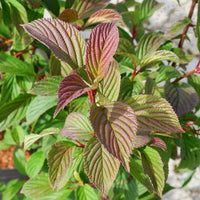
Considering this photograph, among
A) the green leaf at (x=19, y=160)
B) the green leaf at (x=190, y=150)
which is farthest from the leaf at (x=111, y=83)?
the green leaf at (x=19, y=160)

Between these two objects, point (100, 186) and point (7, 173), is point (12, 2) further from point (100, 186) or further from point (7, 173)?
point (7, 173)

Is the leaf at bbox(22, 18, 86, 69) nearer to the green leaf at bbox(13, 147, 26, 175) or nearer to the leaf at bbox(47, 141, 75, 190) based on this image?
the leaf at bbox(47, 141, 75, 190)

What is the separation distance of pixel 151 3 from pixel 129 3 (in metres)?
0.13

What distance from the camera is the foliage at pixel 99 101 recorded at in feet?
1.39

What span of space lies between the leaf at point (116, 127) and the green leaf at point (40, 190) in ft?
1.42

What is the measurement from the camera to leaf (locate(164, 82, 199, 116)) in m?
0.67

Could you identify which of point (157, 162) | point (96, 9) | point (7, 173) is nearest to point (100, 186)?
point (157, 162)

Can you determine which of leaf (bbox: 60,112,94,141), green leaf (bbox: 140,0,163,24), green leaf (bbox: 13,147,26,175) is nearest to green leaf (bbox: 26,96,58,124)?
leaf (bbox: 60,112,94,141)

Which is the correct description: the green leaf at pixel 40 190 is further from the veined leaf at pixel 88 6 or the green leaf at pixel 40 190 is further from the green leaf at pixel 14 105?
the veined leaf at pixel 88 6

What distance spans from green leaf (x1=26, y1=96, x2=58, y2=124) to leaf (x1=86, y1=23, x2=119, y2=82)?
25 centimetres

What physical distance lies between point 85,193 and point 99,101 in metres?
0.36

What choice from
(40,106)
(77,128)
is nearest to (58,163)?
(77,128)

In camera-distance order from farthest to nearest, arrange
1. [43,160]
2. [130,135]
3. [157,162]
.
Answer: [43,160], [157,162], [130,135]

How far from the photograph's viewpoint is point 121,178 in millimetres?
794
